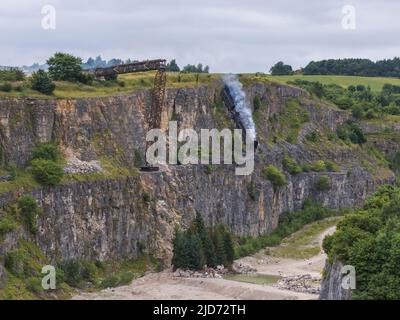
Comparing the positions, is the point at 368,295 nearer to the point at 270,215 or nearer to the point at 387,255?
the point at 387,255

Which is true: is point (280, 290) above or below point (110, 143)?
below

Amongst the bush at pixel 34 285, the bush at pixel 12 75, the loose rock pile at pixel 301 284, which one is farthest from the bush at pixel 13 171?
the loose rock pile at pixel 301 284

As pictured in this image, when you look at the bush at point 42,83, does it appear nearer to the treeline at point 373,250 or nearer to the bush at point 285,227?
the bush at point 285,227

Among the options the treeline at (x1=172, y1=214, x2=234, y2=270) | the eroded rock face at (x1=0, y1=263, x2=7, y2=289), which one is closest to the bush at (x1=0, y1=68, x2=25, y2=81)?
the treeline at (x1=172, y1=214, x2=234, y2=270)

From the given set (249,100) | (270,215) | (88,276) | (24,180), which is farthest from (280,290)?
(249,100)

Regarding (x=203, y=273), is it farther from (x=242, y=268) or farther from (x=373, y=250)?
(x=373, y=250)
